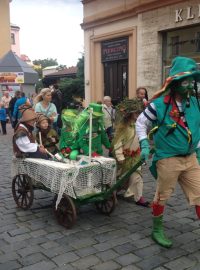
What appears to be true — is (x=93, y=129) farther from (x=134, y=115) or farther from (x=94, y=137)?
(x=134, y=115)

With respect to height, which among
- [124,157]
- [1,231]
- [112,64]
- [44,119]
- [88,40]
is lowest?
[1,231]

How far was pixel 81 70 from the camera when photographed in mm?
21828

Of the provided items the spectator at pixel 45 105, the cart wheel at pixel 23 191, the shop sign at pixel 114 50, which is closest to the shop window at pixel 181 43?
the shop sign at pixel 114 50

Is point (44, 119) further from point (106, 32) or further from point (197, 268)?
point (106, 32)

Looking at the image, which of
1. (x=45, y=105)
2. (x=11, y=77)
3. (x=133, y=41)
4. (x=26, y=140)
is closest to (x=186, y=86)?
(x=26, y=140)

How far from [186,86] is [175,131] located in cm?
43

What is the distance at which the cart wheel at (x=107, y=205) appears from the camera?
470 centimetres

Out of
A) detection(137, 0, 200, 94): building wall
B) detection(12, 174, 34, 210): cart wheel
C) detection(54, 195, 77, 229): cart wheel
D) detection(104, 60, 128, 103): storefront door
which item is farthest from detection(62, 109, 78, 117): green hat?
detection(104, 60, 128, 103): storefront door

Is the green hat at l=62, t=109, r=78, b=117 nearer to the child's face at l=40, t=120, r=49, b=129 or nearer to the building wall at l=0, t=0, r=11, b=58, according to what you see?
the child's face at l=40, t=120, r=49, b=129

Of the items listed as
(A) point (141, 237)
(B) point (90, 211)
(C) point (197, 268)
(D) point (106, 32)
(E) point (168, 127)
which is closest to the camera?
(C) point (197, 268)

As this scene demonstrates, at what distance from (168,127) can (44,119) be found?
2211mm

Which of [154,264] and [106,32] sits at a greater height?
[106,32]

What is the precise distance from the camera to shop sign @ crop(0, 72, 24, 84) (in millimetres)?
19984

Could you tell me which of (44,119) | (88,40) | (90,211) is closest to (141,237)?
(90,211)
